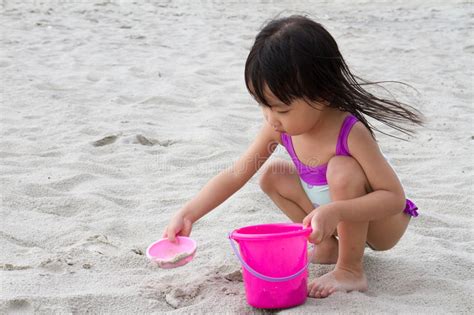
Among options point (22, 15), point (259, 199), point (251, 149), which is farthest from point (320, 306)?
point (22, 15)

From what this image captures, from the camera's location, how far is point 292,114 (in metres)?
1.95

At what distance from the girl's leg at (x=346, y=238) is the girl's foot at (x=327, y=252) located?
0.62ft

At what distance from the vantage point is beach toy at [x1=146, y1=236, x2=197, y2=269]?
197cm

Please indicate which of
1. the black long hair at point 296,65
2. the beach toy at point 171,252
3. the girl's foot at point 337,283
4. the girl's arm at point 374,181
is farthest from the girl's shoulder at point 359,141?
the beach toy at point 171,252

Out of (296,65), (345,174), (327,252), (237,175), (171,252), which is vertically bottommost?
(327,252)

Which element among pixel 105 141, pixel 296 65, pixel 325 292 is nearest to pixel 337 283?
pixel 325 292

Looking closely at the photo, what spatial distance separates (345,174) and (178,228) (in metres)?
0.56

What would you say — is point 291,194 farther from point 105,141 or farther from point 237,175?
point 105,141

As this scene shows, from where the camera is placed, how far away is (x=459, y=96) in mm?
4984

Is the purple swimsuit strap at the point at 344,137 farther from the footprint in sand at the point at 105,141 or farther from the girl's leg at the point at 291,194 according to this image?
the footprint in sand at the point at 105,141

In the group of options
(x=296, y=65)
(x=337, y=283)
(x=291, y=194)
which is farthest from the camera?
(x=291, y=194)

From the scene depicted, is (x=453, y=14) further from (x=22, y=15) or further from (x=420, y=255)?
(x=420, y=255)

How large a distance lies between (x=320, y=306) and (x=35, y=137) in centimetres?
240

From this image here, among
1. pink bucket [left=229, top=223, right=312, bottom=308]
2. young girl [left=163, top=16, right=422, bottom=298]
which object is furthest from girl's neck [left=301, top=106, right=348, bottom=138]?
pink bucket [left=229, top=223, right=312, bottom=308]
